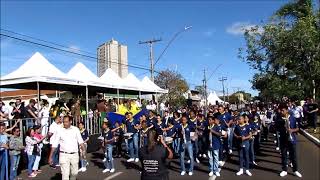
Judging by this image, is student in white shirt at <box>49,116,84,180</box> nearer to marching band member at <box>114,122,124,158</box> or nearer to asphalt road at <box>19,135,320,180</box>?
asphalt road at <box>19,135,320,180</box>

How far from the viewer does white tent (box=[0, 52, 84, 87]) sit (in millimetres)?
17250

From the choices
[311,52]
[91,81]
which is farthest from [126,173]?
[311,52]

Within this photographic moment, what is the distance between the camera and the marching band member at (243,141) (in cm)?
1358

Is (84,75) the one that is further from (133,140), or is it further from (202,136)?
(202,136)

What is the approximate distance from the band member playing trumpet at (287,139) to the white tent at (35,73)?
8.58m

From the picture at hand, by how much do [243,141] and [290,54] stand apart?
49.5 ft

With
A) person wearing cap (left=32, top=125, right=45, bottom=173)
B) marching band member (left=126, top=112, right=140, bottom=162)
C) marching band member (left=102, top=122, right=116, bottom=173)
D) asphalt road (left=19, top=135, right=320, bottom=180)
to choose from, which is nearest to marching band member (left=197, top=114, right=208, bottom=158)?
→ asphalt road (left=19, top=135, right=320, bottom=180)

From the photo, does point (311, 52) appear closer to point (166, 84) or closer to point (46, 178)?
point (46, 178)

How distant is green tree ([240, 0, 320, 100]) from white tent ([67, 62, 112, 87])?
10.8 meters

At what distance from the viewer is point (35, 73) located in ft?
57.0

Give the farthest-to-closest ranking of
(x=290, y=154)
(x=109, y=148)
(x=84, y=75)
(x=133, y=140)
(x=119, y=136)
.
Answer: (x=84, y=75), (x=119, y=136), (x=133, y=140), (x=109, y=148), (x=290, y=154)

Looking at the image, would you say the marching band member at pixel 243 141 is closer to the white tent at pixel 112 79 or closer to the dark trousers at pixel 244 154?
the dark trousers at pixel 244 154

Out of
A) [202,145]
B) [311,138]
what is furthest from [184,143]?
[311,138]

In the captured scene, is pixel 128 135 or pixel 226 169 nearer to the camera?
pixel 226 169
